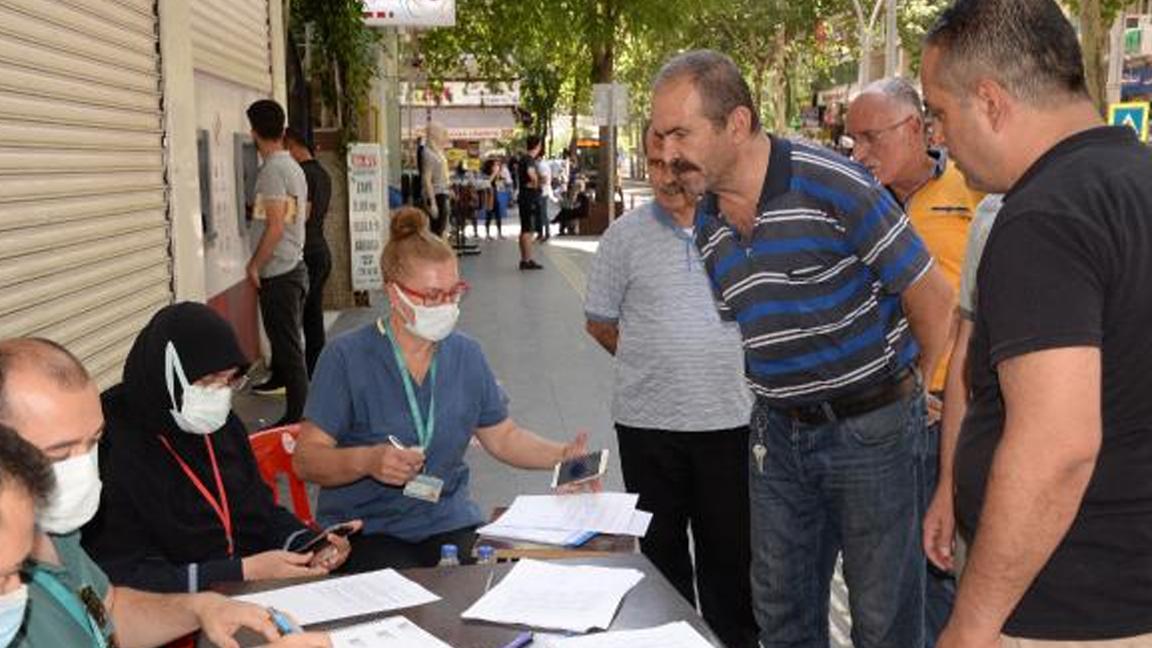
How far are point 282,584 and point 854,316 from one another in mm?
1524

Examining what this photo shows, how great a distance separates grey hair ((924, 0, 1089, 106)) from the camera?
1999mm

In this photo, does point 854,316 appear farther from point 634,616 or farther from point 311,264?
point 311,264

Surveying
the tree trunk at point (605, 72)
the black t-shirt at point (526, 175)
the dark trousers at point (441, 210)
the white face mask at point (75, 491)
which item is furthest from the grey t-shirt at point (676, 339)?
the tree trunk at point (605, 72)

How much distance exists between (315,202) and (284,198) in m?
1.02

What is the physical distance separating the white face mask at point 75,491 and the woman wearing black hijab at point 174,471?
2.14 ft

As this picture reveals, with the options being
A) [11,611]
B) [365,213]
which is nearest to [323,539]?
[11,611]

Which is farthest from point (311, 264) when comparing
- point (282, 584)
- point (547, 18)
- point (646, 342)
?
point (547, 18)

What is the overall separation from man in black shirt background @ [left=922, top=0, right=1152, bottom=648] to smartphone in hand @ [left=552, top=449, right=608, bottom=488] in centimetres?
125

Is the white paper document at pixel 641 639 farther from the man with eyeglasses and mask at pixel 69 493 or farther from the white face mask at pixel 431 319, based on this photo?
the white face mask at pixel 431 319

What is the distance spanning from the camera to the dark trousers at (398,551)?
350cm

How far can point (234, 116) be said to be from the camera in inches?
344

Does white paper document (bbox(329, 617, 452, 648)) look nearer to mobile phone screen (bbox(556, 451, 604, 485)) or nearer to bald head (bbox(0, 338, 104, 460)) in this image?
bald head (bbox(0, 338, 104, 460))

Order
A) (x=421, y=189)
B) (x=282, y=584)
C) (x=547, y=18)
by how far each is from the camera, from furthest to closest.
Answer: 1. (x=547, y=18)
2. (x=421, y=189)
3. (x=282, y=584)

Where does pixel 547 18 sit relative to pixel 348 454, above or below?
above
